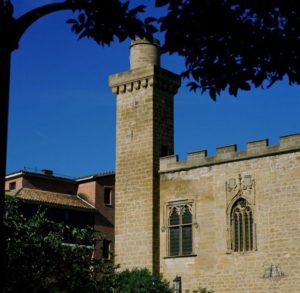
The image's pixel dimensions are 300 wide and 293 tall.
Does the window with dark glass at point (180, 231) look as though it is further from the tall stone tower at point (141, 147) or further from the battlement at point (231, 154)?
the battlement at point (231, 154)

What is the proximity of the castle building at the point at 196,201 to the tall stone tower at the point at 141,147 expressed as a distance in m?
0.04

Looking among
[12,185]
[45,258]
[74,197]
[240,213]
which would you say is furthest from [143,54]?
[12,185]

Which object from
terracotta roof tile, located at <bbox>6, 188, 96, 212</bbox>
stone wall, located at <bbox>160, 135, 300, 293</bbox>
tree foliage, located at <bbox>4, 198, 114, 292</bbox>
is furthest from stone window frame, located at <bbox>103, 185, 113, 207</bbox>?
tree foliage, located at <bbox>4, 198, 114, 292</bbox>

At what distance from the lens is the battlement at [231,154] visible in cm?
2800

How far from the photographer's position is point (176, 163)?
1237 inches

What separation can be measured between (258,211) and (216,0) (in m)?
22.4

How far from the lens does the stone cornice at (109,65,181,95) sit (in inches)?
1281

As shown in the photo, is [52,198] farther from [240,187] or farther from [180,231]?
[240,187]

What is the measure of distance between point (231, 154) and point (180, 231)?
4030 mm

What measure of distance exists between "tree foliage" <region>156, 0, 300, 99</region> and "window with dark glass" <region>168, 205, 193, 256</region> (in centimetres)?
2401

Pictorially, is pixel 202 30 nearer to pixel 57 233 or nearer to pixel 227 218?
pixel 57 233

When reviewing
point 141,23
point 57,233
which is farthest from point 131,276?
point 141,23

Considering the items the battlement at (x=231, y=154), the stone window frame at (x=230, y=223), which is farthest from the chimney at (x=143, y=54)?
the stone window frame at (x=230, y=223)

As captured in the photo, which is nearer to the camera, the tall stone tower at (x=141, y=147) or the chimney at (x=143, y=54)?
the tall stone tower at (x=141, y=147)
